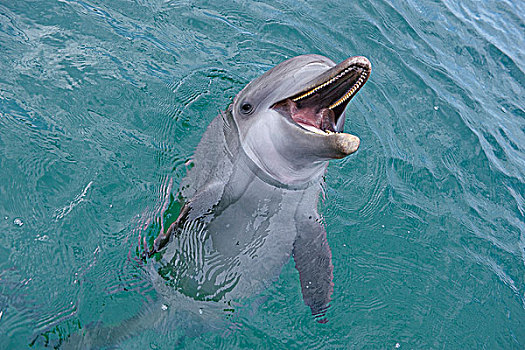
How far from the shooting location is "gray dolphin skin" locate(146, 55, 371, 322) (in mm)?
4070

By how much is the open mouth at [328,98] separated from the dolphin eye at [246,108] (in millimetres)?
383

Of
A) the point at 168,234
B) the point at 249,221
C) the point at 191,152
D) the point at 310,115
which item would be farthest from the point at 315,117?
the point at 191,152

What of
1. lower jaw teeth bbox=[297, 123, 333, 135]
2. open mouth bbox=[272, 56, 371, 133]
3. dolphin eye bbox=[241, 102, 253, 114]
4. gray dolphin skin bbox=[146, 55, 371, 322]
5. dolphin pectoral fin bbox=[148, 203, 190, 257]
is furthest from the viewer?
dolphin eye bbox=[241, 102, 253, 114]

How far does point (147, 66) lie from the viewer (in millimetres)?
6863

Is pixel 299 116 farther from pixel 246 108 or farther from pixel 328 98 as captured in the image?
pixel 246 108

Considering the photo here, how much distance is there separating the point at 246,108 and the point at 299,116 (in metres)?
0.68

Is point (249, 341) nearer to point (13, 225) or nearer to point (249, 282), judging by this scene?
point (249, 282)

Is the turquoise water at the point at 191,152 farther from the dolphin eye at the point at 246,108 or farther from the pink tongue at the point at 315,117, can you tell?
the pink tongue at the point at 315,117

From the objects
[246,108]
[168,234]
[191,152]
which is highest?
[246,108]

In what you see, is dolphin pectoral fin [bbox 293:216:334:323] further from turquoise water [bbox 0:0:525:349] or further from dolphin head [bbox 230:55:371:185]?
dolphin head [bbox 230:55:371:185]

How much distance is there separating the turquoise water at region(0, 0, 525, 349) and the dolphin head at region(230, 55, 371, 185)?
1.33m

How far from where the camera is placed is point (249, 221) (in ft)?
14.4

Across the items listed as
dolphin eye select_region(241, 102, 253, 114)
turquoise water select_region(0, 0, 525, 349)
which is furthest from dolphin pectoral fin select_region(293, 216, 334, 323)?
dolphin eye select_region(241, 102, 253, 114)

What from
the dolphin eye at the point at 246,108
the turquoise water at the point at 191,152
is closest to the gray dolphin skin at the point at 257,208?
the dolphin eye at the point at 246,108
